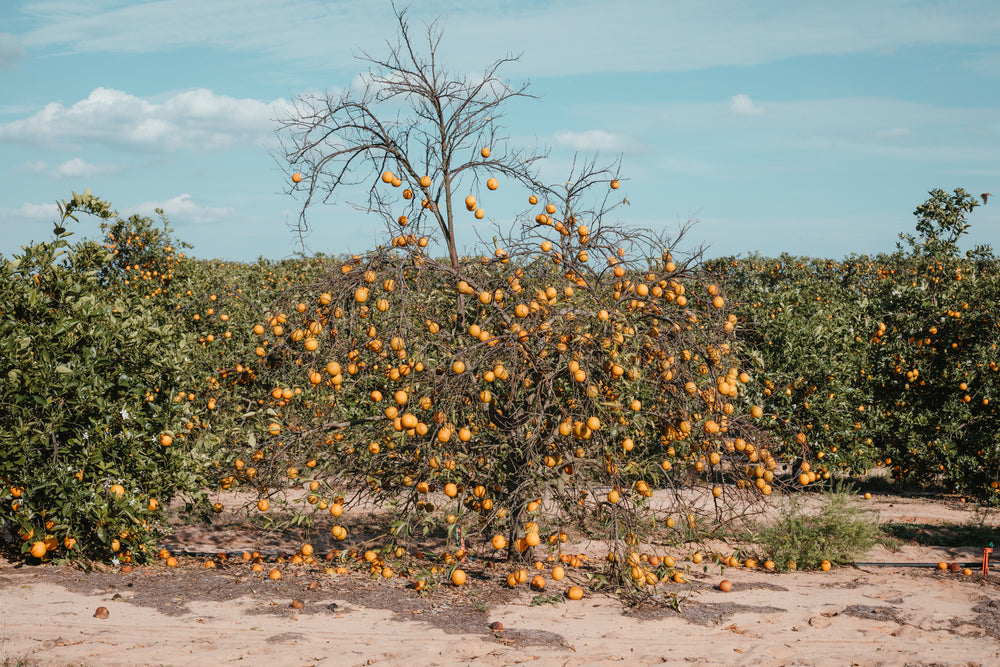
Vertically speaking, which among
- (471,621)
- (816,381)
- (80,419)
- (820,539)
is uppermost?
(816,381)

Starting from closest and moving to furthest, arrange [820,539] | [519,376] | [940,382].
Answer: [519,376] → [820,539] → [940,382]

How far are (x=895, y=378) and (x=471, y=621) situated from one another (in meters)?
7.24

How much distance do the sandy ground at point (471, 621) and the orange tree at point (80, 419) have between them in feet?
1.52

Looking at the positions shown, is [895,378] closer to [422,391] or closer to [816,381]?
[816,381]

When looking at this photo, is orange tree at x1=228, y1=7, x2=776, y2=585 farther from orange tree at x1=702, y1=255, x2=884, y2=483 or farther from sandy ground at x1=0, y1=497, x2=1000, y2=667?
orange tree at x1=702, y1=255, x2=884, y2=483

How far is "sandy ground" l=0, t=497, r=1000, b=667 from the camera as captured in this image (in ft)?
15.3

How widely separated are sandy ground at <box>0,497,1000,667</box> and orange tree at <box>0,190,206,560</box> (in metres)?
0.46

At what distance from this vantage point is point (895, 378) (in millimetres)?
9938

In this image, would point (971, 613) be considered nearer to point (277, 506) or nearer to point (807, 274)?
point (277, 506)

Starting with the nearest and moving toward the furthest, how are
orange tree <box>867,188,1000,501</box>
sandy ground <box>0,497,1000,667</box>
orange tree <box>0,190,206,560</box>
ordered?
1. sandy ground <box>0,497,1000,667</box>
2. orange tree <box>0,190,206,560</box>
3. orange tree <box>867,188,1000,501</box>

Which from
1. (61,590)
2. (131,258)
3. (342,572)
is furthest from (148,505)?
(131,258)

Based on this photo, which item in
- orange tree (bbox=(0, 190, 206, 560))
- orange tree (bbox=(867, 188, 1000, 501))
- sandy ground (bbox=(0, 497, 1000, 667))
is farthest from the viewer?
orange tree (bbox=(867, 188, 1000, 501))

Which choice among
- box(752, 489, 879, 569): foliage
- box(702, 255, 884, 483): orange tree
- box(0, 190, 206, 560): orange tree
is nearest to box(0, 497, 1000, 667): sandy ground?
box(752, 489, 879, 569): foliage

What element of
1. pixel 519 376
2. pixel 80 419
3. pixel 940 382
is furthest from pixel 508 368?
pixel 940 382
